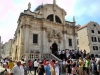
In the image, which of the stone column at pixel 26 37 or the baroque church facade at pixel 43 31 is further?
the baroque church facade at pixel 43 31

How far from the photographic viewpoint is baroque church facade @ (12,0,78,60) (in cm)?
1831

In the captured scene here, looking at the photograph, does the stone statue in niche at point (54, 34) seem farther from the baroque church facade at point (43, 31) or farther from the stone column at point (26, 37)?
the stone column at point (26, 37)

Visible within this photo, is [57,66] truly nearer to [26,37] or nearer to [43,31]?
[26,37]

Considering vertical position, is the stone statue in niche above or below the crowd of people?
above

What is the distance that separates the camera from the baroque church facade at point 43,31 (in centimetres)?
1831

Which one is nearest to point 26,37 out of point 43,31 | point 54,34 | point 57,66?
point 43,31

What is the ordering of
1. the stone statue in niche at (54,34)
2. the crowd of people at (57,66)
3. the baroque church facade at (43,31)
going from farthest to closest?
the stone statue in niche at (54,34), the baroque church facade at (43,31), the crowd of people at (57,66)

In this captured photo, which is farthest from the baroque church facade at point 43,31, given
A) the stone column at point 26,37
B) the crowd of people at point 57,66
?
the crowd of people at point 57,66

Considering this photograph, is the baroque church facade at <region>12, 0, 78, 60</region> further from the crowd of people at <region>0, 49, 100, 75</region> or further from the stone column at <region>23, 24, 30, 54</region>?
the crowd of people at <region>0, 49, 100, 75</region>

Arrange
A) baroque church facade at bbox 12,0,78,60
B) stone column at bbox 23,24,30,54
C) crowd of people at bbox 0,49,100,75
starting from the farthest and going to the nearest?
baroque church facade at bbox 12,0,78,60
stone column at bbox 23,24,30,54
crowd of people at bbox 0,49,100,75

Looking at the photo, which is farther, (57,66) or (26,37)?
(26,37)

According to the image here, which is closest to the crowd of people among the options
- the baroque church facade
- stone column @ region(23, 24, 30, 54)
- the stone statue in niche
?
the baroque church facade

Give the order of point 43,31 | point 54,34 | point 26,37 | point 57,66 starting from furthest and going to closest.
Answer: point 54,34 → point 43,31 → point 26,37 → point 57,66

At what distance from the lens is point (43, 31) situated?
20312mm
